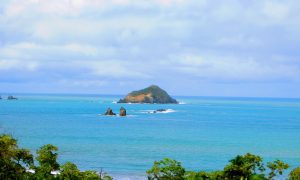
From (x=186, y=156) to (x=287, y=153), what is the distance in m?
16.4

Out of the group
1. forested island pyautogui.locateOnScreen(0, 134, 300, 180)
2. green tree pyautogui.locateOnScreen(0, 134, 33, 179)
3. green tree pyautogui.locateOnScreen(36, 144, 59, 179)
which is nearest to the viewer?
forested island pyautogui.locateOnScreen(0, 134, 300, 180)

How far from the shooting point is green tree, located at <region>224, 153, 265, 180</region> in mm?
21641

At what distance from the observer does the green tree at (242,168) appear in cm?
2164

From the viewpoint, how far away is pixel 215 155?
210 ft

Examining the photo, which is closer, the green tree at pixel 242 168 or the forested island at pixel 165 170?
the green tree at pixel 242 168

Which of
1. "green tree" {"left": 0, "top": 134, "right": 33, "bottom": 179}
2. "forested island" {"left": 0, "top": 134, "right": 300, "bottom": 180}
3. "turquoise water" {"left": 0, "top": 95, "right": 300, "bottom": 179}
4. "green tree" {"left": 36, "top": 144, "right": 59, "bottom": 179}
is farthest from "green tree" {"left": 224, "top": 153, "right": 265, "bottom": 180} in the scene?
"turquoise water" {"left": 0, "top": 95, "right": 300, "bottom": 179}

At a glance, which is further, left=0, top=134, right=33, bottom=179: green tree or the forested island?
left=0, top=134, right=33, bottom=179: green tree

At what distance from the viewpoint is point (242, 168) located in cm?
2162

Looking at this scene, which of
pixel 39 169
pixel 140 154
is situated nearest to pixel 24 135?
pixel 140 154

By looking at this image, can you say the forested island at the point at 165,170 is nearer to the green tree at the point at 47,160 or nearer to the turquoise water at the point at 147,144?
the green tree at the point at 47,160

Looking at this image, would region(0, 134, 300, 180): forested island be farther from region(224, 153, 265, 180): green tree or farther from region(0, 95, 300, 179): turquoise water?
region(0, 95, 300, 179): turquoise water

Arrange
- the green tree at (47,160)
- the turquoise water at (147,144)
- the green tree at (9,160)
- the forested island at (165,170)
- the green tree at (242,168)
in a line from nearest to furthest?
the green tree at (242,168) → the forested island at (165,170) → the green tree at (9,160) → the green tree at (47,160) → the turquoise water at (147,144)

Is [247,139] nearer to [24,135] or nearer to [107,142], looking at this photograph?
[107,142]

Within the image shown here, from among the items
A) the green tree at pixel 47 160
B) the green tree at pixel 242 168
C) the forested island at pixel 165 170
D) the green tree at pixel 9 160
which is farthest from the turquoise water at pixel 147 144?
the green tree at pixel 242 168
